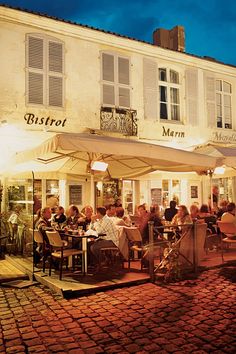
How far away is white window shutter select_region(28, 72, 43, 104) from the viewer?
36.2ft

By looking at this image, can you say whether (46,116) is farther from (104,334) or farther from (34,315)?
(104,334)

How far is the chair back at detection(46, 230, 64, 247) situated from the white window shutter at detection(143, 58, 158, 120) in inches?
278

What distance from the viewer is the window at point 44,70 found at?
11023 mm

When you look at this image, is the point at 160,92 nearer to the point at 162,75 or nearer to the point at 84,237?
the point at 162,75

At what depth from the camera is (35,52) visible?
36.4ft

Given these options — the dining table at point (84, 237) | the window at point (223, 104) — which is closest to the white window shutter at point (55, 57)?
the dining table at point (84, 237)

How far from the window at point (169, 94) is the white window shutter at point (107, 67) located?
2.12 meters

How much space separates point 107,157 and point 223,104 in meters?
7.93

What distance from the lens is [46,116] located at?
11.1 meters

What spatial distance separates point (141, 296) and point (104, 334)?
1697mm

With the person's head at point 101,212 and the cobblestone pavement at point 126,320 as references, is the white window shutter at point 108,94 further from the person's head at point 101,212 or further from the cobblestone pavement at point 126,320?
the cobblestone pavement at point 126,320

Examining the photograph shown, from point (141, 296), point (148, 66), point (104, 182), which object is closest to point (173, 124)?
point (148, 66)

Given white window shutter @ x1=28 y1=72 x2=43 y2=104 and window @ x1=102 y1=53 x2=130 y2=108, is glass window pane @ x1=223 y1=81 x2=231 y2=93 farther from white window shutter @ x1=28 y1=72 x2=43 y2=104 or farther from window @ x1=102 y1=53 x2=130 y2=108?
white window shutter @ x1=28 y1=72 x2=43 y2=104

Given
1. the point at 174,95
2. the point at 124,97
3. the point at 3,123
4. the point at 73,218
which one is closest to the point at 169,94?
the point at 174,95
